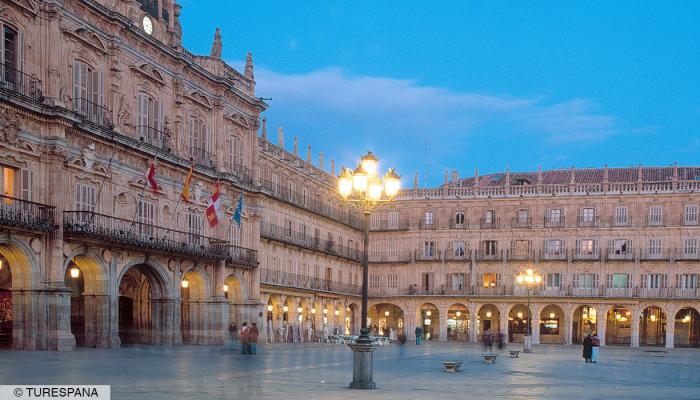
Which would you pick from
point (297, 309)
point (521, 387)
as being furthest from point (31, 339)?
point (297, 309)

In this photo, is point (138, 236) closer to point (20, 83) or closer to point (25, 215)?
point (25, 215)

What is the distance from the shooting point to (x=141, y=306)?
4241 centimetres

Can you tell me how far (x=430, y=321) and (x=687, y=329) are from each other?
21453 millimetres

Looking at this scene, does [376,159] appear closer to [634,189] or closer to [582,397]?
[582,397]

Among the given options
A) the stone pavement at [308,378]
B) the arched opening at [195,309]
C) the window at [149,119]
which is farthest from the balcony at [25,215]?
the arched opening at [195,309]

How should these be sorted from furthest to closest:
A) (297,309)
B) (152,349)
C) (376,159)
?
(297,309) < (152,349) < (376,159)

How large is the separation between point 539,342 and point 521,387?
55296 millimetres

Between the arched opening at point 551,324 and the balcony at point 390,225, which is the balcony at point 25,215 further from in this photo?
the arched opening at point 551,324

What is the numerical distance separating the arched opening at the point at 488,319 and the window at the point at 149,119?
4438 cm

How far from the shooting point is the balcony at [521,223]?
75.8m

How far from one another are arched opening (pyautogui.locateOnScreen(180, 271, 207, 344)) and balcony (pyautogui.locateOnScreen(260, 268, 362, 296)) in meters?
11.7

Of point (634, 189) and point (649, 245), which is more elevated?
point (634, 189)

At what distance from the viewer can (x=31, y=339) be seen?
101 feet

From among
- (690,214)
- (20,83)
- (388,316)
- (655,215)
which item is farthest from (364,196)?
(388,316)
